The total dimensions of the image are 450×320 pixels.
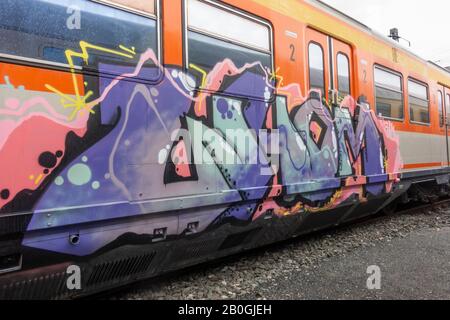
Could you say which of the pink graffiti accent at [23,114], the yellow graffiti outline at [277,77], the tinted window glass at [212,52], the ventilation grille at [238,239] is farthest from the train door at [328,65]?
the pink graffiti accent at [23,114]

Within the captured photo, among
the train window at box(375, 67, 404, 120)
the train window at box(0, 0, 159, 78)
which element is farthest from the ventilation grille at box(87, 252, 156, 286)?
the train window at box(375, 67, 404, 120)

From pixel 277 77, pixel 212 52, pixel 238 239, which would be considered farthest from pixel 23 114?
pixel 277 77

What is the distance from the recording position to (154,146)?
3117 millimetres

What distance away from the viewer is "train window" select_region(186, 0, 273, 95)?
11.4ft

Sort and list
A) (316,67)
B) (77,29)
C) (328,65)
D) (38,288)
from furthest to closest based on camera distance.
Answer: (328,65) → (316,67) → (77,29) → (38,288)

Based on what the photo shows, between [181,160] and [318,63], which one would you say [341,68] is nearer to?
[318,63]

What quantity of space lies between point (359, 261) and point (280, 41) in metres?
2.54

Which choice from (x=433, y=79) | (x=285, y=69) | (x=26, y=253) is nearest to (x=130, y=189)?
(x=26, y=253)

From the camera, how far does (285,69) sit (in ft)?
14.5

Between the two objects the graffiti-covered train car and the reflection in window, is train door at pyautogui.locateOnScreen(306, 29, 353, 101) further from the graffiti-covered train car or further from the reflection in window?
the reflection in window

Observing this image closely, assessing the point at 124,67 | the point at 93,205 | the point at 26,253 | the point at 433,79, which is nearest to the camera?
the point at 26,253

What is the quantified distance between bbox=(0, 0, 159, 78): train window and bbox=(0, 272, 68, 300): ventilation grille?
1.36 metres

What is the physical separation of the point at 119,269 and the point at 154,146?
37.2 inches
